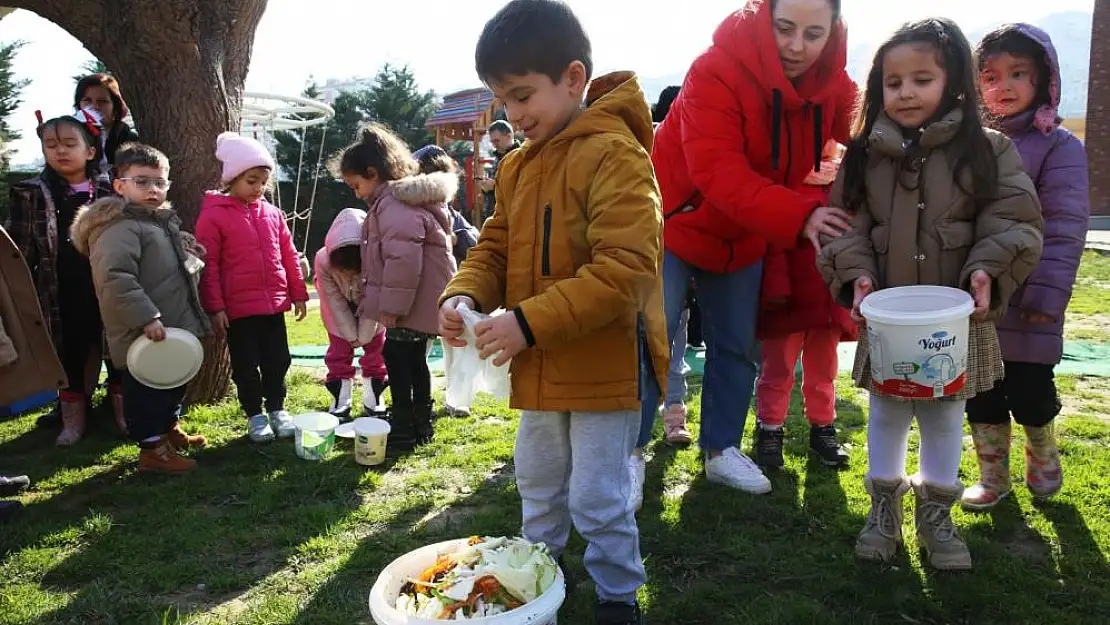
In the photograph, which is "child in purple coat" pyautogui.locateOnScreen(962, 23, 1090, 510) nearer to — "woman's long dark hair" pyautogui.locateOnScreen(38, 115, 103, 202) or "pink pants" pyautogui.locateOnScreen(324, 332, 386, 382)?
"pink pants" pyautogui.locateOnScreen(324, 332, 386, 382)

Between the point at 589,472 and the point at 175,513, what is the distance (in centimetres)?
204

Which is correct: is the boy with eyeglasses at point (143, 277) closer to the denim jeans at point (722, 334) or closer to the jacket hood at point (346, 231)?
the jacket hood at point (346, 231)

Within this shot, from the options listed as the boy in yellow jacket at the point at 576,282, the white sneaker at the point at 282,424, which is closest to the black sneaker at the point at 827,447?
the boy in yellow jacket at the point at 576,282

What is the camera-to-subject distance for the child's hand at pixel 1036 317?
8.71 ft

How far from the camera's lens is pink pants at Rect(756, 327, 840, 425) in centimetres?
359

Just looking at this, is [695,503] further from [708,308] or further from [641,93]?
[641,93]

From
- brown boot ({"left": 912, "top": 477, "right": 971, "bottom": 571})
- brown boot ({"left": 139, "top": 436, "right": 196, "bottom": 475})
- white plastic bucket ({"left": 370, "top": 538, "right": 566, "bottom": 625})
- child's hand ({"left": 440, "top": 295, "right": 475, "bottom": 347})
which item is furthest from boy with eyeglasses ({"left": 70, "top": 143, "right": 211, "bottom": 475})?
brown boot ({"left": 912, "top": 477, "right": 971, "bottom": 571})

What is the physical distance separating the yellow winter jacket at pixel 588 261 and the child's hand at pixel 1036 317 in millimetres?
1429

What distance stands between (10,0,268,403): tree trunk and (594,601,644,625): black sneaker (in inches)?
138

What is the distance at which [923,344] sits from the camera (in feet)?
7.03

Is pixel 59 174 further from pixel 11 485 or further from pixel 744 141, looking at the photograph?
pixel 744 141

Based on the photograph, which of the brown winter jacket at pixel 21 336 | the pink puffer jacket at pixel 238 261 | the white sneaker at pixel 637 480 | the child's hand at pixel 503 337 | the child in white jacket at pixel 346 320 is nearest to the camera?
the child's hand at pixel 503 337

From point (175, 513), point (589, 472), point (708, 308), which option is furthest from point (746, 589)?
point (175, 513)

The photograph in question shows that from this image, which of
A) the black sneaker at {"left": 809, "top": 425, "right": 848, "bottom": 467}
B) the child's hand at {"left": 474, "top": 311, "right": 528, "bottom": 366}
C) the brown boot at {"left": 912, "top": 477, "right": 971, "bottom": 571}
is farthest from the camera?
the black sneaker at {"left": 809, "top": 425, "right": 848, "bottom": 467}
